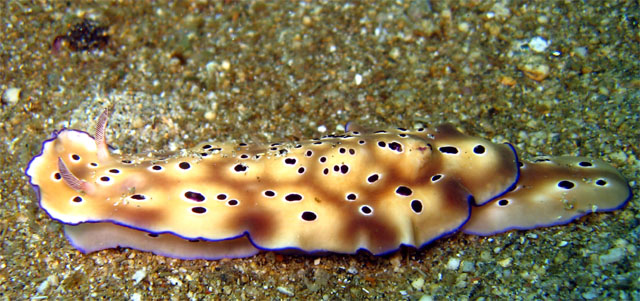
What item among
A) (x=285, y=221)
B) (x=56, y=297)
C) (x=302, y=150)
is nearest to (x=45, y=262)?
(x=56, y=297)

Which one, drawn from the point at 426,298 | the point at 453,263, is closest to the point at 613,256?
the point at 453,263

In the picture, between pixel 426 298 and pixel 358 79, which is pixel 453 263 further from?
pixel 358 79

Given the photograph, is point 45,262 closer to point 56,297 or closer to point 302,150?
point 56,297

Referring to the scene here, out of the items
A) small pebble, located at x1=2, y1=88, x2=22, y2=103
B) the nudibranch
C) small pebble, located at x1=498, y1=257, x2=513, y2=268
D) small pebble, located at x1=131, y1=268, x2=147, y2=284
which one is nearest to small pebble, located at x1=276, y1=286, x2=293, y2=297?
the nudibranch

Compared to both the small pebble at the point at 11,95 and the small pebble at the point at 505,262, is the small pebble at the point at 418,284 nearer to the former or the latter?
the small pebble at the point at 505,262

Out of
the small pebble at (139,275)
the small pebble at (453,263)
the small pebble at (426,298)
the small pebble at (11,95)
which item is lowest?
the small pebble at (426,298)

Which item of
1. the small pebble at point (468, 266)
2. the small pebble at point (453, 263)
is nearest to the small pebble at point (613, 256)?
the small pebble at point (468, 266)

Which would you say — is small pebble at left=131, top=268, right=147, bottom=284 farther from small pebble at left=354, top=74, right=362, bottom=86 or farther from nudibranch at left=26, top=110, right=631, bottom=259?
small pebble at left=354, top=74, right=362, bottom=86
